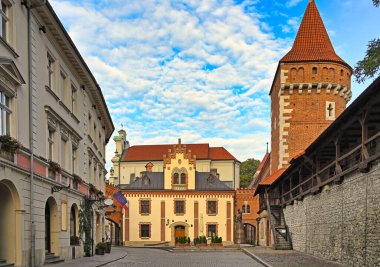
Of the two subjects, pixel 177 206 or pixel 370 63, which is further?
pixel 177 206

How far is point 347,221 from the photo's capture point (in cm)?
1642

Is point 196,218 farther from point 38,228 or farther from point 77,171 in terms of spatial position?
point 38,228

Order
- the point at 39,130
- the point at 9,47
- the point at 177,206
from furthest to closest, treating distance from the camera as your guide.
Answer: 1. the point at 177,206
2. the point at 39,130
3. the point at 9,47

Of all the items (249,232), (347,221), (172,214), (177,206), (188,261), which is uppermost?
(347,221)

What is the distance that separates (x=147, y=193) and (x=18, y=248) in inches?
1633

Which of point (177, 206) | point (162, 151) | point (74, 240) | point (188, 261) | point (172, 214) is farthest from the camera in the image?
point (162, 151)

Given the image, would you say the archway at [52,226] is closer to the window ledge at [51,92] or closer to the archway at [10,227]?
the window ledge at [51,92]

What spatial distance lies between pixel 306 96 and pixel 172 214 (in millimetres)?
23600

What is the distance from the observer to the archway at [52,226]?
17.5m

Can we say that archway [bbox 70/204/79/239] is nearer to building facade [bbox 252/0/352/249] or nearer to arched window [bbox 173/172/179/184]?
building facade [bbox 252/0/352/249]

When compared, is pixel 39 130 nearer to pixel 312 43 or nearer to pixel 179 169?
pixel 312 43

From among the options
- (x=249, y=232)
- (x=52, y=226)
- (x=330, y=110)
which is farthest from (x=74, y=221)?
(x=249, y=232)

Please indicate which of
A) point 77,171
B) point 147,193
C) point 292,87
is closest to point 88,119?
point 77,171

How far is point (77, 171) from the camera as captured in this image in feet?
70.8
